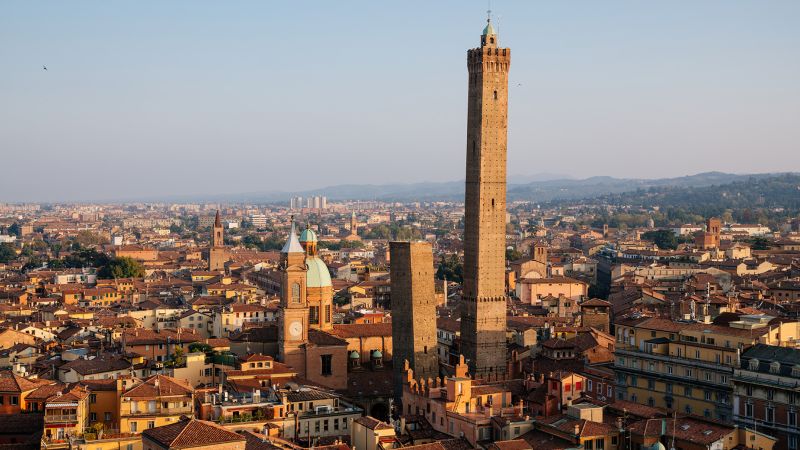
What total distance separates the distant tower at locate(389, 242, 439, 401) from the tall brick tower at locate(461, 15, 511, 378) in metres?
2.60

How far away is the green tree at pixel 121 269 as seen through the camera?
92.3 metres

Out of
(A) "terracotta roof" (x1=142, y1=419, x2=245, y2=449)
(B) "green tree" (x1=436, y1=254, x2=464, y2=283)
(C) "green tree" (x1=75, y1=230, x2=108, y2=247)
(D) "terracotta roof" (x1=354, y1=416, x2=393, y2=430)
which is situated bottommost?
(C) "green tree" (x1=75, y1=230, x2=108, y2=247)

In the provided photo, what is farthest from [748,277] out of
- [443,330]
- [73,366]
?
[73,366]

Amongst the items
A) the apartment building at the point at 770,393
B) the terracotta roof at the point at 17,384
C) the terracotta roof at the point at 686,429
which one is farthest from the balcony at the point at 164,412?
the apartment building at the point at 770,393

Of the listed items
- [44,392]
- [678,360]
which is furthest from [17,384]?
[678,360]

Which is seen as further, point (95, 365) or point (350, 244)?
point (350, 244)

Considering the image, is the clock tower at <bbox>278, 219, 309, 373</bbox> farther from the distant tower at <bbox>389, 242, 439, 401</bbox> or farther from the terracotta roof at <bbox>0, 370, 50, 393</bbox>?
the terracotta roof at <bbox>0, 370, 50, 393</bbox>

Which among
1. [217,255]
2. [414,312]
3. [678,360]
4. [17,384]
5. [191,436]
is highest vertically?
[414,312]

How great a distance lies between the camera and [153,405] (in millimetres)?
33000

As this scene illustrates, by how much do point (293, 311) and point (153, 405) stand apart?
40.3 feet

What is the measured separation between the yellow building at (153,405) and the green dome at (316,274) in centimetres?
1476

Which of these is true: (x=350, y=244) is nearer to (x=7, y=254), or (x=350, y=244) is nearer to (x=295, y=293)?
(x=7, y=254)

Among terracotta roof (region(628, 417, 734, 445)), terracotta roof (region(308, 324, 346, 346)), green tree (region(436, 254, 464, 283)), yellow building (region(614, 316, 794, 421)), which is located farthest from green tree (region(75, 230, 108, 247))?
terracotta roof (region(628, 417, 734, 445))

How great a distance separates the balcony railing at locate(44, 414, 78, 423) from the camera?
31625 millimetres
